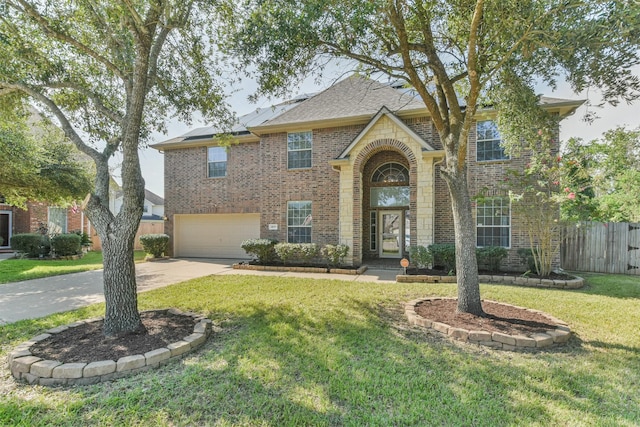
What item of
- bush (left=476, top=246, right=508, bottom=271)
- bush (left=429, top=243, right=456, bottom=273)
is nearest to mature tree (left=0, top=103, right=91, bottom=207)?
bush (left=429, top=243, right=456, bottom=273)

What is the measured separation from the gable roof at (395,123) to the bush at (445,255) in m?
3.33

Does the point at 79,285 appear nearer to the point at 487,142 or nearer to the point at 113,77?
the point at 113,77

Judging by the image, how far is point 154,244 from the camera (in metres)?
14.3

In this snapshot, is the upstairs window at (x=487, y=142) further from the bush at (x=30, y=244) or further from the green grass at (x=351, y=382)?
the bush at (x=30, y=244)

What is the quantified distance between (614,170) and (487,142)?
6.45 metres

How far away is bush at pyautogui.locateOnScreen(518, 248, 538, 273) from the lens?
955cm

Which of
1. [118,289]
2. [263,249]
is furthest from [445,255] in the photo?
[118,289]

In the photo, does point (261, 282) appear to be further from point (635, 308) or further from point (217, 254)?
point (635, 308)

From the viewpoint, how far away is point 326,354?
13.0 ft

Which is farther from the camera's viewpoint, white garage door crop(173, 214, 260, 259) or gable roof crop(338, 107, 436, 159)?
white garage door crop(173, 214, 260, 259)

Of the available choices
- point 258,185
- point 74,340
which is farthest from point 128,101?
point 258,185

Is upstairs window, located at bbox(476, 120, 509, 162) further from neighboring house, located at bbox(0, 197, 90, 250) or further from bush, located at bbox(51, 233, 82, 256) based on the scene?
neighboring house, located at bbox(0, 197, 90, 250)

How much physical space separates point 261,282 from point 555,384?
6961mm

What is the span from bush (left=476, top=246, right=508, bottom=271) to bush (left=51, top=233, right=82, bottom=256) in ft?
60.7
